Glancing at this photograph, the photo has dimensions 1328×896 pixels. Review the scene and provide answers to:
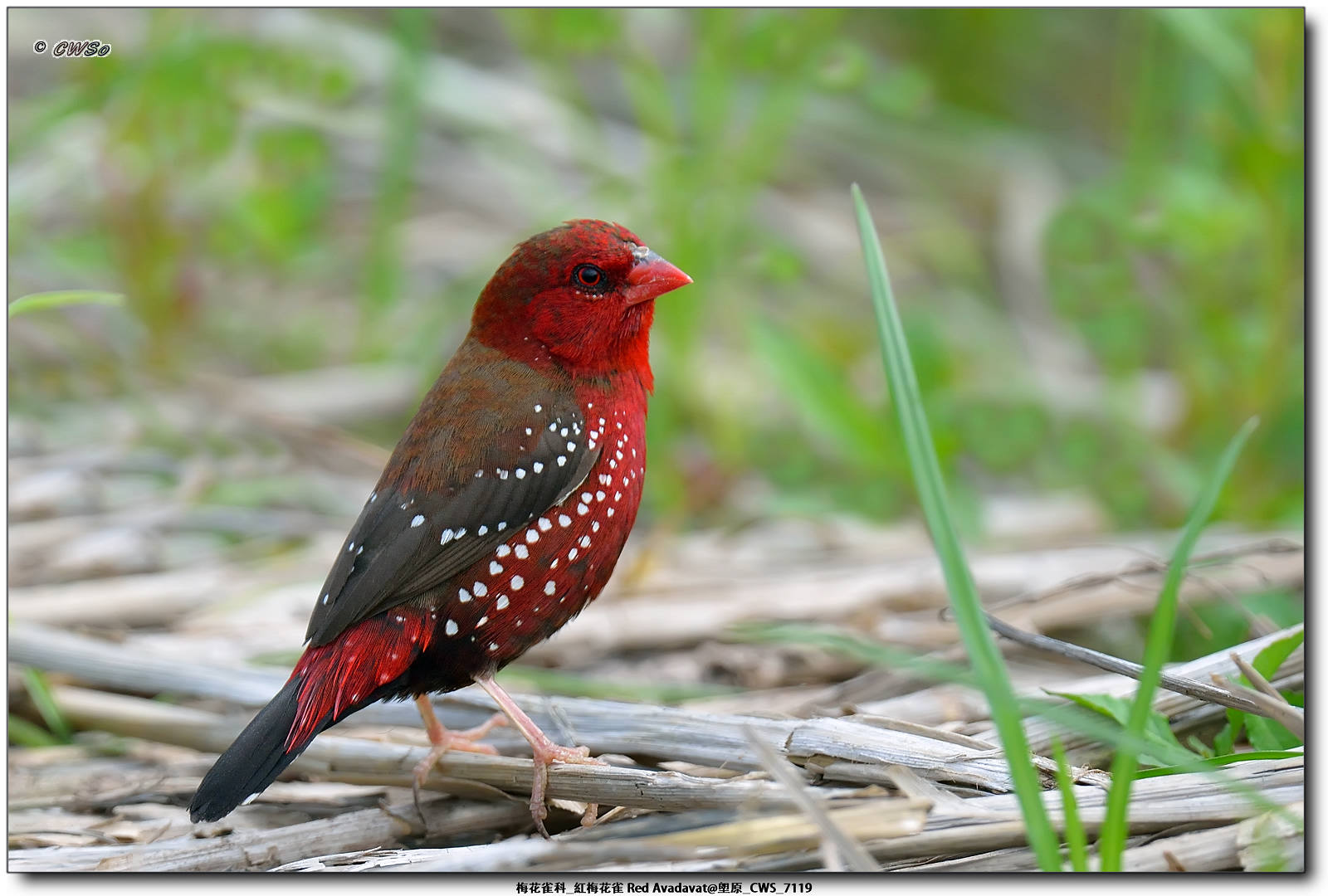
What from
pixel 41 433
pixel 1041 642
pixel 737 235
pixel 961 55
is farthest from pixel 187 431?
pixel 961 55

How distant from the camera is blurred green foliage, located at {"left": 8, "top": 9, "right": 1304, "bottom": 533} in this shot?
4.02m

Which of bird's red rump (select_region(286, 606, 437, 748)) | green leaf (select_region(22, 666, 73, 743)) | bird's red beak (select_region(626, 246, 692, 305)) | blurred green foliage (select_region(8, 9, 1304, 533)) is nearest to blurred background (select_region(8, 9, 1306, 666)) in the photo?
blurred green foliage (select_region(8, 9, 1304, 533))

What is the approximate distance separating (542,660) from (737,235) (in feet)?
5.54

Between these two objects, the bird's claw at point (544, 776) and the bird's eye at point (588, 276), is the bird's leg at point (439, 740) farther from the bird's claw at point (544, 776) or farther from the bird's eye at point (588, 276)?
the bird's eye at point (588, 276)

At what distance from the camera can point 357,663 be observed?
2.32 meters

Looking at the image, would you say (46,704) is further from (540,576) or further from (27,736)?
(540,576)

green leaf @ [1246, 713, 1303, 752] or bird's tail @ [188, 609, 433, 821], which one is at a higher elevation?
bird's tail @ [188, 609, 433, 821]

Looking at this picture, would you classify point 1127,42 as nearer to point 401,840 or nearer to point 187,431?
point 187,431

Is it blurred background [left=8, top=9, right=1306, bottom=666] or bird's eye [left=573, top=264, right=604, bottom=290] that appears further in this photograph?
blurred background [left=8, top=9, right=1306, bottom=666]

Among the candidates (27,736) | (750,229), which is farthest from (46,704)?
(750,229)

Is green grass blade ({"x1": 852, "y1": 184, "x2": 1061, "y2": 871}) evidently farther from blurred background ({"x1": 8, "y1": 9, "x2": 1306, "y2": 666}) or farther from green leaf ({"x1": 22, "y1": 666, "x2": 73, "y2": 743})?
green leaf ({"x1": 22, "y1": 666, "x2": 73, "y2": 743})

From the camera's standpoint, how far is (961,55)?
218 inches

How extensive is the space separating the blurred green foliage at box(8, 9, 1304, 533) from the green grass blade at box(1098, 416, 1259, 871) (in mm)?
1809

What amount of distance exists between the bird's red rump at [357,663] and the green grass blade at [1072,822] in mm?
1152
